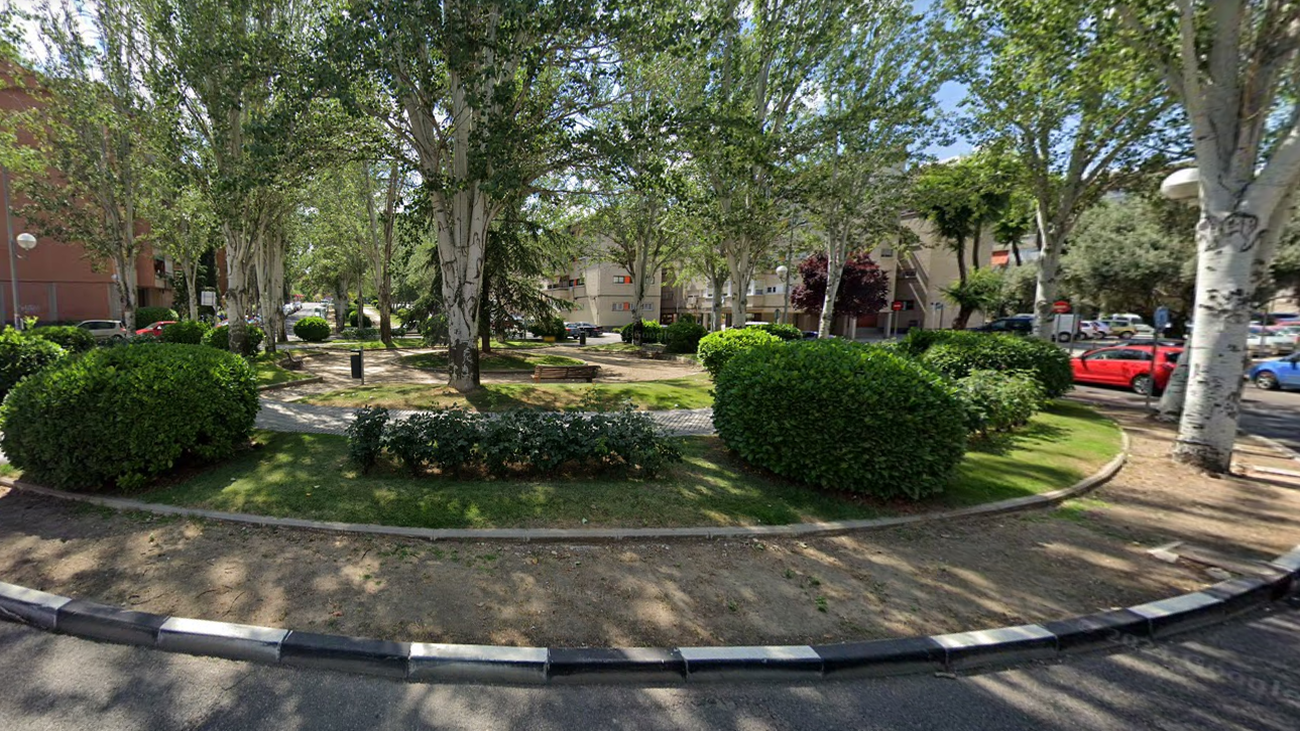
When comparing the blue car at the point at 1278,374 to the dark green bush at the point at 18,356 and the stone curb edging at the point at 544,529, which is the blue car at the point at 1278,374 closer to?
the stone curb edging at the point at 544,529

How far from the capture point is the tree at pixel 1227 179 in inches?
264

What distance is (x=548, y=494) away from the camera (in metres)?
5.55

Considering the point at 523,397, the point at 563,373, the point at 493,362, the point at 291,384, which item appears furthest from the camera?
the point at 493,362

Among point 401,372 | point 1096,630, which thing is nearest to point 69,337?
point 401,372

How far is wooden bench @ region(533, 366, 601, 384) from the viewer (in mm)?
14664

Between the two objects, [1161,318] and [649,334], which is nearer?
[1161,318]

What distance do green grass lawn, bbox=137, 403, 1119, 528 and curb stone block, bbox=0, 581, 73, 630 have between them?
1499 mm

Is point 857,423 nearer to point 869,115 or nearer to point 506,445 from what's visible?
point 506,445

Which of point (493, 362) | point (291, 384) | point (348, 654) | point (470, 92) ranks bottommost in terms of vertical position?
point (348, 654)

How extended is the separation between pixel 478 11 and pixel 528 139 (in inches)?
79.7

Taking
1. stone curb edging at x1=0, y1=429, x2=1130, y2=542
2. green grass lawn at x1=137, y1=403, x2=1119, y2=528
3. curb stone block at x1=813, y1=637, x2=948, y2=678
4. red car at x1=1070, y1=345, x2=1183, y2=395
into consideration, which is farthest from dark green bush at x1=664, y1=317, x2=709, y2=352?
curb stone block at x1=813, y1=637, x2=948, y2=678

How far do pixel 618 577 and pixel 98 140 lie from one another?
24556 millimetres

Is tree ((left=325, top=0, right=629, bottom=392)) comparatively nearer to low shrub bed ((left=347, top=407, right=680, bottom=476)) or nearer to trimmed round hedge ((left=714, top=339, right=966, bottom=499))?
low shrub bed ((left=347, top=407, right=680, bottom=476))

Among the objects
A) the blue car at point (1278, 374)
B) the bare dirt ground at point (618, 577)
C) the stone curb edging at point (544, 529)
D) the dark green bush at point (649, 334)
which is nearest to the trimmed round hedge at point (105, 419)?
the stone curb edging at point (544, 529)
